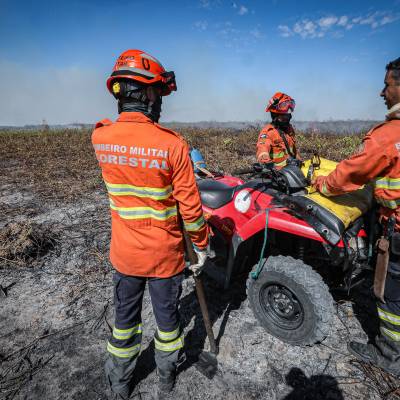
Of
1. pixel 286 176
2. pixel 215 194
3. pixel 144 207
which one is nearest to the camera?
pixel 144 207

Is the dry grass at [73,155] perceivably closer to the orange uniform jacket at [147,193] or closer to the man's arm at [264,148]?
the man's arm at [264,148]

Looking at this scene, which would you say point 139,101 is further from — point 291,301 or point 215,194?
point 291,301

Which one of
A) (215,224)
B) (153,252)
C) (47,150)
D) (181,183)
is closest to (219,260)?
(215,224)

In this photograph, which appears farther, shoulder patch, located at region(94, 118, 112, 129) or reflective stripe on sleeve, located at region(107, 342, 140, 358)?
reflective stripe on sleeve, located at region(107, 342, 140, 358)

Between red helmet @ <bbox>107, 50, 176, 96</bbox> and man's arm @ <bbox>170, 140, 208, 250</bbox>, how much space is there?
1.38ft

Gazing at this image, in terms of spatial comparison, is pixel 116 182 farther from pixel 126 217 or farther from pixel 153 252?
pixel 153 252

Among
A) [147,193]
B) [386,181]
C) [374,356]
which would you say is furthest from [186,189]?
[374,356]

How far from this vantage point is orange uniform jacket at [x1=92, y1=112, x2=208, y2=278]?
5.41 feet

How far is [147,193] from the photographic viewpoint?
5.70ft

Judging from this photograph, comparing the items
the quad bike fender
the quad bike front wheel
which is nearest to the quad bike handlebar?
the quad bike fender

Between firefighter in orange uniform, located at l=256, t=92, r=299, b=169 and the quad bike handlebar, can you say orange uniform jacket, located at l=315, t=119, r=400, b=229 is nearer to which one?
the quad bike handlebar

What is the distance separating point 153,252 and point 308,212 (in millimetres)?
1258

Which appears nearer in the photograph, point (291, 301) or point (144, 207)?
point (144, 207)

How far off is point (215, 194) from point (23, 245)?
8.86 feet
